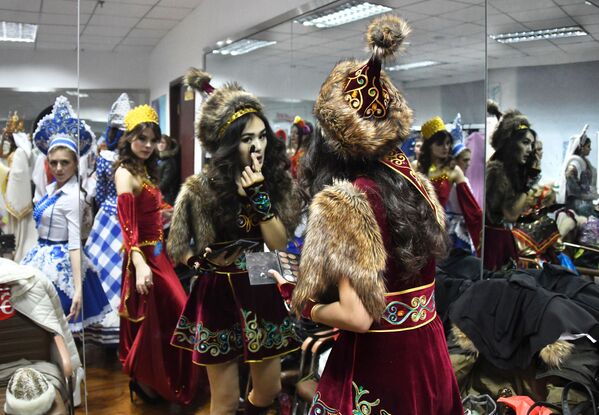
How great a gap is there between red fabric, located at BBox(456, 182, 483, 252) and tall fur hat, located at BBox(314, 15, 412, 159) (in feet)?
4.97

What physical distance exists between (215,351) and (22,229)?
39.8 inches

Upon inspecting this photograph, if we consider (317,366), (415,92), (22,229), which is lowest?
(317,366)

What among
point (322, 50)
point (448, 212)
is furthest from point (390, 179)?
point (322, 50)

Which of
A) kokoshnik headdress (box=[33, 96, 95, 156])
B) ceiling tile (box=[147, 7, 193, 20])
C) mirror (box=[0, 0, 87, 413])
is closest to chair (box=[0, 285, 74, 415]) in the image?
mirror (box=[0, 0, 87, 413])

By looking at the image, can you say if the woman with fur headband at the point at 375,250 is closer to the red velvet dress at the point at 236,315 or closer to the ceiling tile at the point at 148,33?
the red velvet dress at the point at 236,315

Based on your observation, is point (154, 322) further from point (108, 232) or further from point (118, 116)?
point (118, 116)

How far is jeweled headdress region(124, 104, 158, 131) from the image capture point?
275cm

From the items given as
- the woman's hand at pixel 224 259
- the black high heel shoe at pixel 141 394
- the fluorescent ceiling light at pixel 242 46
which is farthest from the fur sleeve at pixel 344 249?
the fluorescent ceiling light at pixel 242 46

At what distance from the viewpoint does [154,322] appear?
289 cm

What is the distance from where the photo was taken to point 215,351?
2.27 m

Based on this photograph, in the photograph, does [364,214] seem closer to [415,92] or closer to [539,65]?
[415,92]

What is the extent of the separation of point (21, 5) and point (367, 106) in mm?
1687

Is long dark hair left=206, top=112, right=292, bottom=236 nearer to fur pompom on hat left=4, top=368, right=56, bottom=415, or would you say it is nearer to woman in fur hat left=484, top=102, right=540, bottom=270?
fur pompom on hat left=4, top=368, right=56, bottom=415

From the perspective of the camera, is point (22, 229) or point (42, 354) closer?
point (42, 354)
